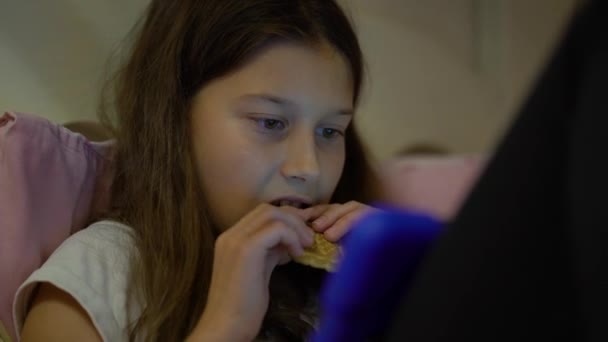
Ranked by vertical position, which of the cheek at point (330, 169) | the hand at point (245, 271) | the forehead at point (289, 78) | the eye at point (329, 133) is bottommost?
the hand at point (245, 271)

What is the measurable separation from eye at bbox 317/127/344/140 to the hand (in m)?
0.23

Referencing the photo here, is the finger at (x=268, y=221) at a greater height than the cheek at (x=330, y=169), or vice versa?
the cheek at (x=330, y=169)

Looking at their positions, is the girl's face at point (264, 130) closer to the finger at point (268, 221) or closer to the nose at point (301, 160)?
the nose at point (301, 160)

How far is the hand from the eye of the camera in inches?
25.8

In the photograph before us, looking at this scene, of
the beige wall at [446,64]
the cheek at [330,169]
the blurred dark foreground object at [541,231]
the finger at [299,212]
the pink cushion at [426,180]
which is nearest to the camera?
the blurred dark foreground object at [541,231]

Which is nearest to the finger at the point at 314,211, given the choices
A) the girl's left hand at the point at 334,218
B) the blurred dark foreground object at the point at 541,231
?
the girl's left hand at the point at 334,218

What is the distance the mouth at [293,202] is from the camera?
2.79 feet

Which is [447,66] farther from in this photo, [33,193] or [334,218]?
[33,193]

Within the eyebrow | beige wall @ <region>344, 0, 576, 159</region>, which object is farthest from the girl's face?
beige wall @ <region>344, 0, 576, 159</region>

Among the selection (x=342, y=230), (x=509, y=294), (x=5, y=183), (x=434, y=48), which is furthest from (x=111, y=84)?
(x=509, y=294)

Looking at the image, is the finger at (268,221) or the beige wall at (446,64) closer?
the finger at (268,221)

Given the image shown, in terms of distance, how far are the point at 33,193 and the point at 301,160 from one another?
359mm

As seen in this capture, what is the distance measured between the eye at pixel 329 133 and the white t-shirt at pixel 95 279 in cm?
31

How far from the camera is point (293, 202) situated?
2.85 feet
